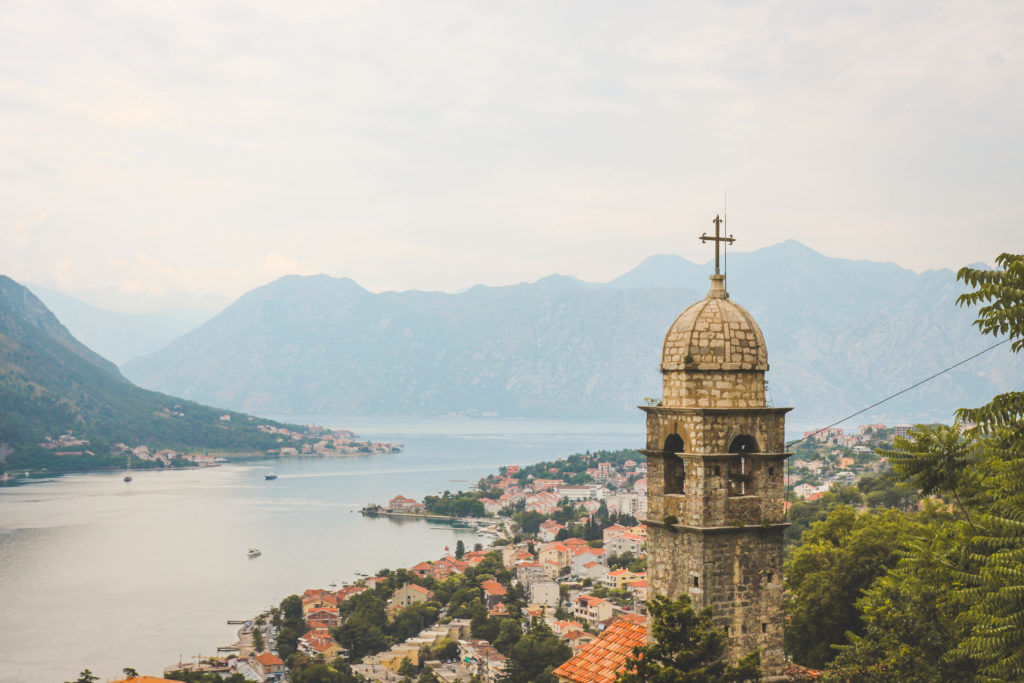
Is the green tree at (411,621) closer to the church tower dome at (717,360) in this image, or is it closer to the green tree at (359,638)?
the green tree at (359,638)

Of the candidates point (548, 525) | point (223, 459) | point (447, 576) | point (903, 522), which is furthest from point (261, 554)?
point (223, 459)

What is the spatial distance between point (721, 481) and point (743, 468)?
1.62 ft

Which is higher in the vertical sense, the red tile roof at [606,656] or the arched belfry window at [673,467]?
the arched belfry window at [673,467]

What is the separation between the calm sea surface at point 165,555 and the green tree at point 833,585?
34.5 metres

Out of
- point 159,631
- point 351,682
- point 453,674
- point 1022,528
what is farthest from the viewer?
point 159,631

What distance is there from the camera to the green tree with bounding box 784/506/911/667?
17.1 m

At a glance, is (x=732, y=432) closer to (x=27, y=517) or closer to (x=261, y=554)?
Answer: (x=261, y=554)

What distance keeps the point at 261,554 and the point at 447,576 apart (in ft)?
79.3

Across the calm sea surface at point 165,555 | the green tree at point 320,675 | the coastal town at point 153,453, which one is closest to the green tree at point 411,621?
the calm sea surface at point 165,555

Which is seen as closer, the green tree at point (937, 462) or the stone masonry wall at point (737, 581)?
the stone masonry wall at point (737, 581)

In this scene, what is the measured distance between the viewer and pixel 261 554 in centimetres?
7831

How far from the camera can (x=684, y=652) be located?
26.8ft

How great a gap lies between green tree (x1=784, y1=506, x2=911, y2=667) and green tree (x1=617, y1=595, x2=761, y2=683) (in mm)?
9070

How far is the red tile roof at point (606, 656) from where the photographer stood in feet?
32.7
